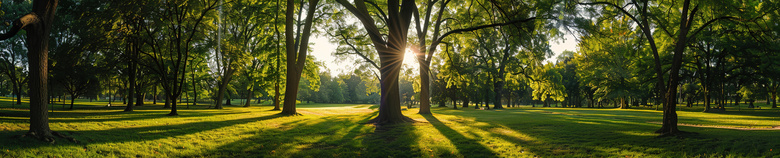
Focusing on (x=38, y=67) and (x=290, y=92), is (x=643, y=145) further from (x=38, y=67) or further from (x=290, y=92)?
(x=290, y=92)

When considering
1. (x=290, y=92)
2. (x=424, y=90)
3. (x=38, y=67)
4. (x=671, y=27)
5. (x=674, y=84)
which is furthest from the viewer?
(x=424, y=90)

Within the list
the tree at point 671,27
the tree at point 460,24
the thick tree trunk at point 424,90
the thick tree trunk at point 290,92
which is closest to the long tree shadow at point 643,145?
the tree at point 671,27

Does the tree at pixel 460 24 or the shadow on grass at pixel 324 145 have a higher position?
the tree at pixel 460 24

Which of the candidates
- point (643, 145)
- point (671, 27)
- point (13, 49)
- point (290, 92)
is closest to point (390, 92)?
point (643, 145)

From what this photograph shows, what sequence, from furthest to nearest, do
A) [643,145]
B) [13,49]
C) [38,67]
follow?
[13,49]
[643,145]
[38,67]

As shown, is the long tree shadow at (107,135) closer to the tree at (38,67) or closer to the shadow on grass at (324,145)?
the tree at (38,67)

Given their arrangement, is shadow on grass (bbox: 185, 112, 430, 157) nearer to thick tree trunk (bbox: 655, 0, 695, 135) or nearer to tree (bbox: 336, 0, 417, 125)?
tree (bbox: 336, 0, 417, 125)

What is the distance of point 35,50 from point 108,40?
10498mm

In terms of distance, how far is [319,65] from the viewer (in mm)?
36219

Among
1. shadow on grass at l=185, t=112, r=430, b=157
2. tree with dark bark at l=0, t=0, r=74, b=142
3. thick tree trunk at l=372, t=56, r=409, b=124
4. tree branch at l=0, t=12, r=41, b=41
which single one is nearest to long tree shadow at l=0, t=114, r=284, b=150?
tree with dark bark at l=0, t=0, r=74, b=142

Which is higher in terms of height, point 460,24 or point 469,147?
point 460,24

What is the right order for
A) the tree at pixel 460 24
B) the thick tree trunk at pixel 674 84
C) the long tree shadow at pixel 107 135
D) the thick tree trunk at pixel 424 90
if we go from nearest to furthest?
the long tree shadow at pixel 107 135 → the thick tree trunk at pixel 674 84 → the tree at pixel 460 24 → the thick tree trunk at pixel 424 90

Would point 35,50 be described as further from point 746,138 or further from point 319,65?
point 319,65

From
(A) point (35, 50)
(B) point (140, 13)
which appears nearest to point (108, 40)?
(B) point (140, 13)
